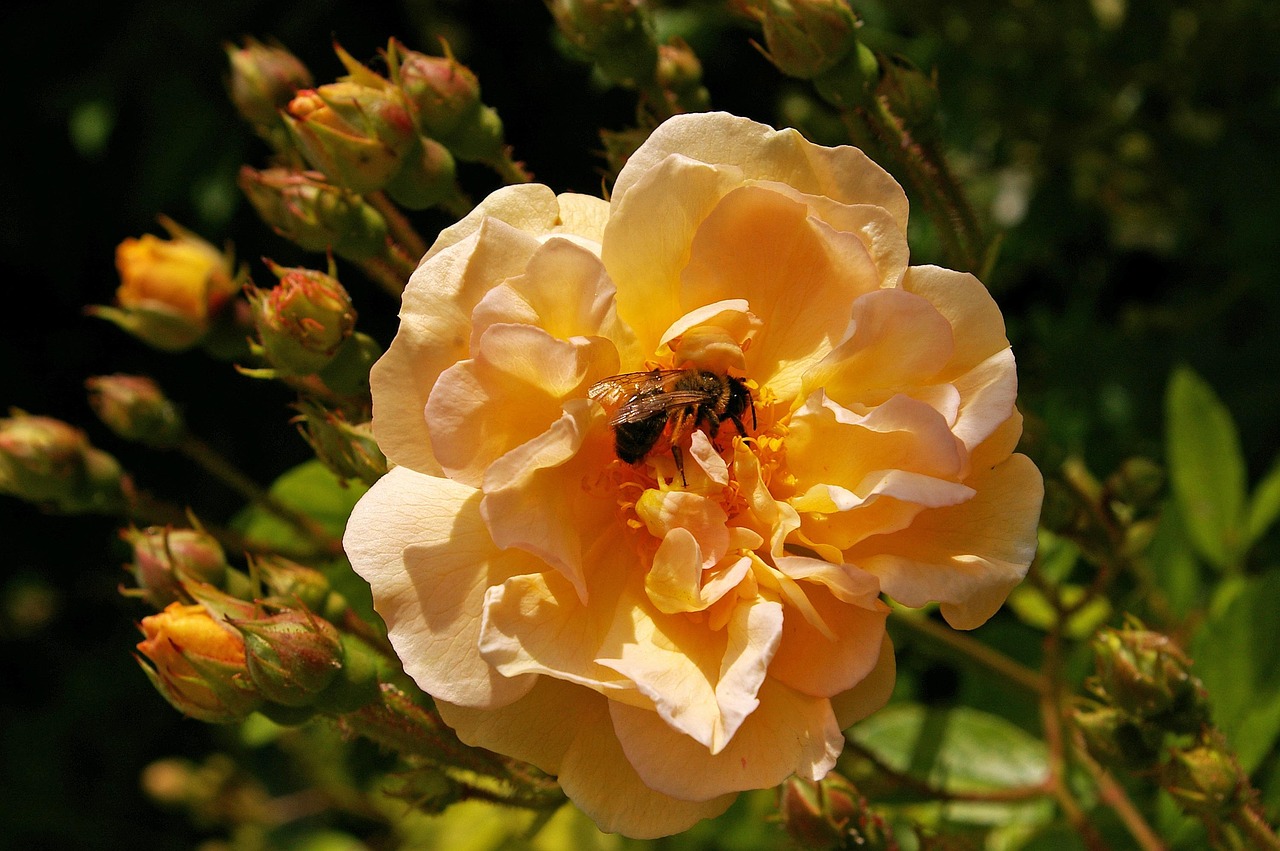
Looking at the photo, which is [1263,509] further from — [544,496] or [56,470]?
[56,470]

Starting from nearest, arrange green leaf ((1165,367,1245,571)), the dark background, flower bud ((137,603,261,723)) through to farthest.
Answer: flower bud ((137,603,261,723))
green leaf ((1165,367,1245,571))
the dark background

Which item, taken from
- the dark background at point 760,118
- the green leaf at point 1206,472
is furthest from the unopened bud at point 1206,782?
the dark background at point 760,118

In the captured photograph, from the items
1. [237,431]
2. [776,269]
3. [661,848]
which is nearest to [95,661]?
[237,431]

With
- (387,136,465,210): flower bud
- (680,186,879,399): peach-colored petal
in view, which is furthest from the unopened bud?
(387,136,465,210): flower bud

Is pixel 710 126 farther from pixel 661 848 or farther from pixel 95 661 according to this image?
pixel 95 661

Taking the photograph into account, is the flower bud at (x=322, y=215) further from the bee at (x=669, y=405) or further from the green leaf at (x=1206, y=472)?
the green leaf at (x=1206, y=472)

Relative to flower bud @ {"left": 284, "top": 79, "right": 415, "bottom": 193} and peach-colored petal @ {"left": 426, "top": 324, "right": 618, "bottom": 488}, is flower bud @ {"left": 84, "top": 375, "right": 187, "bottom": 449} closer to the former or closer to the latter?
flower bud @ {"left": 284, "top": 79, "right": 415, "bottom": 193}

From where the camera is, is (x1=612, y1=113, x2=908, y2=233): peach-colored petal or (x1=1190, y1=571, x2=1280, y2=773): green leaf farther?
(x1=1190, y1=571, x2=1280, y2=773): green leaf
